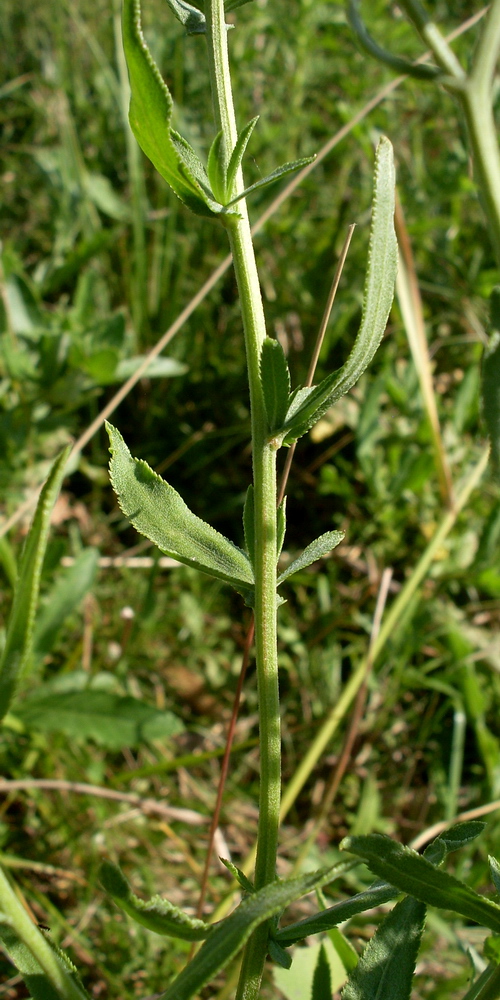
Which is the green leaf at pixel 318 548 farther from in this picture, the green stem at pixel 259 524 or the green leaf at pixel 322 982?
the green leaf at pixel 322 982

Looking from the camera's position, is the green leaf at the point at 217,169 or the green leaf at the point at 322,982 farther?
the green leaf at the point at 322,982

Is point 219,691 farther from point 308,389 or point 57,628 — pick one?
point 308,389

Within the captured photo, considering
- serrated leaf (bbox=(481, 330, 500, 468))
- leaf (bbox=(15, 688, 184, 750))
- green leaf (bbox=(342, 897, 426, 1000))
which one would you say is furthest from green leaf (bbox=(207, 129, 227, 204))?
leaf (bbox=(15, 688, 184, 750))

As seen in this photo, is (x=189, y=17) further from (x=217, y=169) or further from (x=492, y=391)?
(x=492, y=391)

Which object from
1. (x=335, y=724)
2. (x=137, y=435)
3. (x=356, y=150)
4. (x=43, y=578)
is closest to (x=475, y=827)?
(x=335, y=724)

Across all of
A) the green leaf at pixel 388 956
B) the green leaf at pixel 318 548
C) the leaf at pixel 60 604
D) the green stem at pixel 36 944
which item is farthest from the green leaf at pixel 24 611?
the leaf at pixel 60 604

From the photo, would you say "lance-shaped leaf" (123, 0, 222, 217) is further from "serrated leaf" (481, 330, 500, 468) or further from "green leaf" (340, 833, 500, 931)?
"green leaf" (340, 833, 500, 931)
